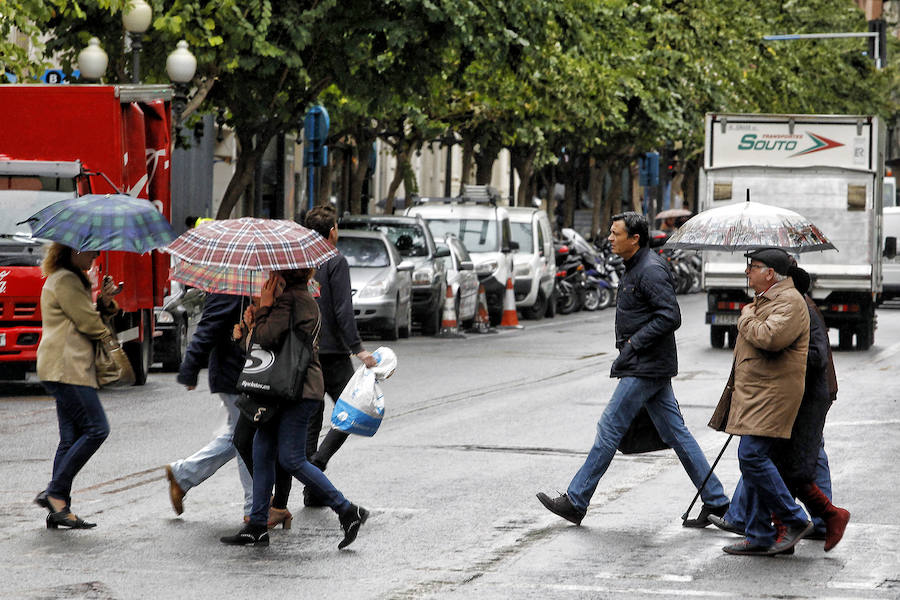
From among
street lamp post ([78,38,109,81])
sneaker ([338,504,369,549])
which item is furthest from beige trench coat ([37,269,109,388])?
street lamp post ([78,38,109,81])

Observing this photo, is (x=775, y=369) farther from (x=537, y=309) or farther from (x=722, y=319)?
(x=537, y=309)

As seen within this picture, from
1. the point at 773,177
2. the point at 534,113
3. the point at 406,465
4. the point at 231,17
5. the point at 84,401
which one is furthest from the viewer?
the point at 534,113

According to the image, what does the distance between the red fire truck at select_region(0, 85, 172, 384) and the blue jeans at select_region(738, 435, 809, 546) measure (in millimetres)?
8466

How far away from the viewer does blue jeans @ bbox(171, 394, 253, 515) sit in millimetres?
8594

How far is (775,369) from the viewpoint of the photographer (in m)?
7.89

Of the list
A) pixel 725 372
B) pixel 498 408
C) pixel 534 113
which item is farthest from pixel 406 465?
pixel 534 113

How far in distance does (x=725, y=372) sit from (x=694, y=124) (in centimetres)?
2369

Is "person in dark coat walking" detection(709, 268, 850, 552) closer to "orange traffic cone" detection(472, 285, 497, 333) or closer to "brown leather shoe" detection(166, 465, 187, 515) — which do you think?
"brown leather shoe" detection(166, 465, 187, 515)

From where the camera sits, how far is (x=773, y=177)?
2320cm

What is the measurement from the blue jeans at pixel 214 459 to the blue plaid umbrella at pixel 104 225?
1069 millimetres

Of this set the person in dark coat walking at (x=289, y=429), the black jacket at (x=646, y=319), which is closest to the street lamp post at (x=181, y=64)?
the black jacket at (x=646, y=319)

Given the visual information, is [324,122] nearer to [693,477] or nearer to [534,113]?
[534,113]

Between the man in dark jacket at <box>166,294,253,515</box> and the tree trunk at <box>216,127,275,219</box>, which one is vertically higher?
the tree trunk at <box>216,127,275,219</box>

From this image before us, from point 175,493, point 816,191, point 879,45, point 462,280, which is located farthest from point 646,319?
point 879,45
